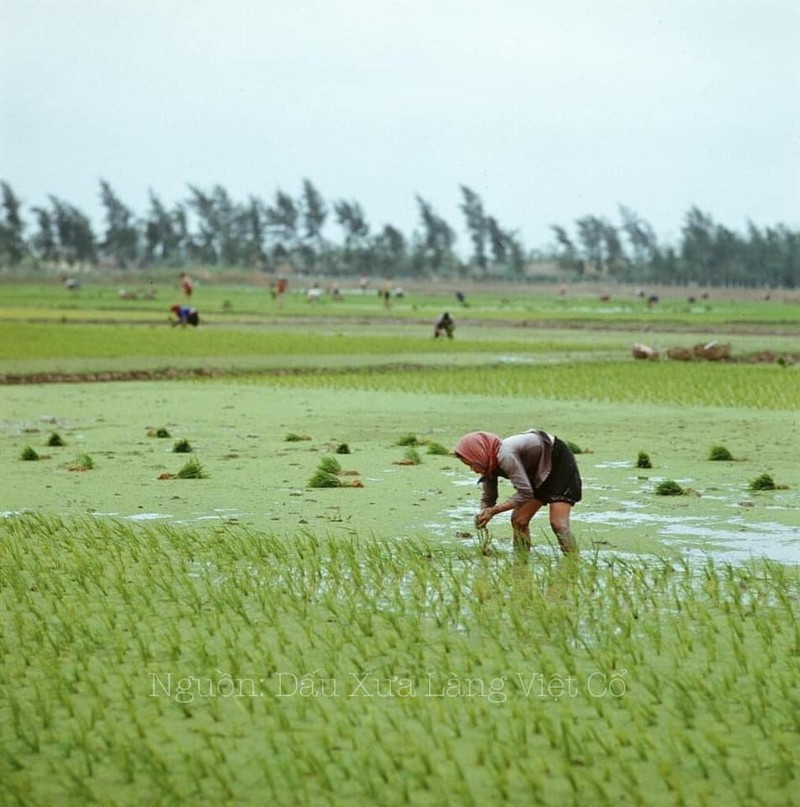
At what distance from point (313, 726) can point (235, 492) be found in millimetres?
5610

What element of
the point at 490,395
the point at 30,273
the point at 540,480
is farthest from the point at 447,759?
the point at 30,273

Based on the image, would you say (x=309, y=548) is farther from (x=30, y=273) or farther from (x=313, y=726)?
(x=30, y=273)

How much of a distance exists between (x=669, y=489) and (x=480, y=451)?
10.0ft

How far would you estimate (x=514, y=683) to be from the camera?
579 centimetres

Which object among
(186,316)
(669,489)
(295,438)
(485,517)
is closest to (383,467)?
(295,438)

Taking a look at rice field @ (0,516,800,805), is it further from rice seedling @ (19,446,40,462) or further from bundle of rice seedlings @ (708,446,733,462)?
bundle of rice seedlings @ (708,446,733,462)

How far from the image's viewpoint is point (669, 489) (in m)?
10.6

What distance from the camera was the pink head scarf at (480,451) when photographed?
310 inches

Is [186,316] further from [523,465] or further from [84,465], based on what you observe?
[523,465]

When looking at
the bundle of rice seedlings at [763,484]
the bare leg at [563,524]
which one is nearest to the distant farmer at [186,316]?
the bundle of rice seedlings at [763,484]

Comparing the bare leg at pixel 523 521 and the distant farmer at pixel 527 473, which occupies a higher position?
the distant farmer at pixel 527 473

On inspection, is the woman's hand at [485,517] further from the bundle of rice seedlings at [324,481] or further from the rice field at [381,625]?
the bundle of rice seedlings at [324,481]

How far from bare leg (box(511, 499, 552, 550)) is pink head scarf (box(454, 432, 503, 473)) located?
1.15 feet

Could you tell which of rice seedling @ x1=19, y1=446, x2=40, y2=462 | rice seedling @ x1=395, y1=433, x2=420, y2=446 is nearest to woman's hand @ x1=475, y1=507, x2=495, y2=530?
rice seedling @ x1=395, y1=433, x2=420, y2=446
